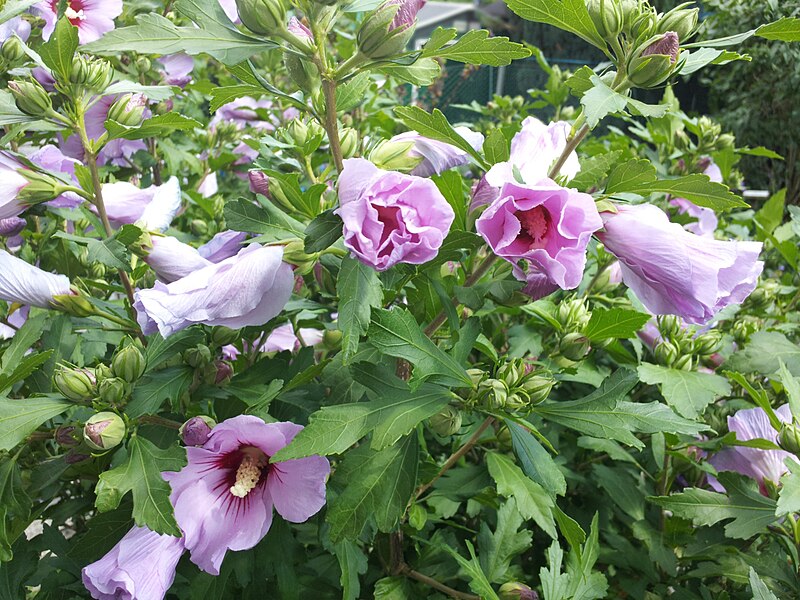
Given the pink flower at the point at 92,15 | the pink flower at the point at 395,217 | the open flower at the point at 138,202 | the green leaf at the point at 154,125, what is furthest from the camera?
the pink flower at the point at 92,15

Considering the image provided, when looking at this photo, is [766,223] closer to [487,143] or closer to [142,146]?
[487,143]

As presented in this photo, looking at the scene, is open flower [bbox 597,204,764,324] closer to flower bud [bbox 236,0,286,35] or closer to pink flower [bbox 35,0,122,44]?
flower bud [bbox 236,0,286,35]

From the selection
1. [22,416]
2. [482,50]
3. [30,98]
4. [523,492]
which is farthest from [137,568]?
[482,50]

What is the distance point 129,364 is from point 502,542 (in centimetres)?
60

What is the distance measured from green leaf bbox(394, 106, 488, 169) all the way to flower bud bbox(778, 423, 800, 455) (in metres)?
0.58

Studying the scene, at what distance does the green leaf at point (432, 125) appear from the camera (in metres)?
0.72

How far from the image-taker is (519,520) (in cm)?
107

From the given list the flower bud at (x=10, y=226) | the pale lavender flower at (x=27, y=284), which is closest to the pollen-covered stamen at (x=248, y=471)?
the pale lavender flower at (x=27, y=284)

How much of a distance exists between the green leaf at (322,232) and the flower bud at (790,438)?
69 centimetres

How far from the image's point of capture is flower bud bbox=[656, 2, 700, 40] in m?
0.70

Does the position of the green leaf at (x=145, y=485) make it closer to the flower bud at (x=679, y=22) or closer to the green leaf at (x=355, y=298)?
the green leaf at (x=355, y=298)

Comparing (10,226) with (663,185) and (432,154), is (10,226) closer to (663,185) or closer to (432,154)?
(432,154)

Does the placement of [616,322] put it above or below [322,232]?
below

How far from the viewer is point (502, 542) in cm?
105
